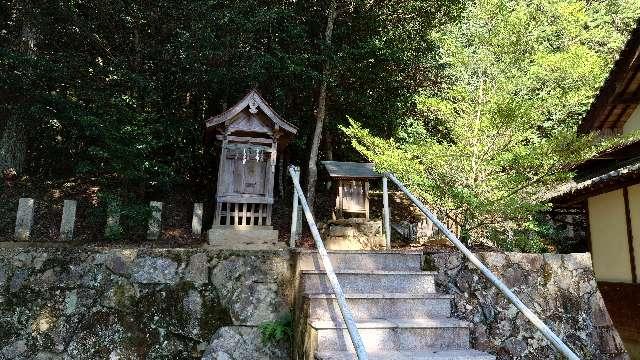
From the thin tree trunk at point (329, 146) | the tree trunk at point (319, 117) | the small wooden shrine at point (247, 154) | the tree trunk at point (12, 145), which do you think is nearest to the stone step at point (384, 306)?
the small wooden shrine at point (247, 154)

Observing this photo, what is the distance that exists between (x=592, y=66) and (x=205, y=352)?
10308 millimetres

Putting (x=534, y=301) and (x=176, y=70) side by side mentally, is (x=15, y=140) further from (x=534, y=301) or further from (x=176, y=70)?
(x=534, y=301)

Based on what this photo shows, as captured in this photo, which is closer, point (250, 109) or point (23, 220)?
point (23, 220)

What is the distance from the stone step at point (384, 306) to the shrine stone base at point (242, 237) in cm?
420

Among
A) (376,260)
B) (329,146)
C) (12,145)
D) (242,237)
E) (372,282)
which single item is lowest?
(372,282)

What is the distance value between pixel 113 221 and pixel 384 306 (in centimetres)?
579

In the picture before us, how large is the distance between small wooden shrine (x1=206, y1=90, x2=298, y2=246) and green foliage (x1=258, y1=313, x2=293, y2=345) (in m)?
3.87

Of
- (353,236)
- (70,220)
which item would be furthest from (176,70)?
(353,236)

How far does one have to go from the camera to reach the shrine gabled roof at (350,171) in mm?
9023

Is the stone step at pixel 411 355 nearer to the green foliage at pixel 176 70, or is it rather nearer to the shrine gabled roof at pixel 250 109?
the shrine gabled roof at pixel 250 109

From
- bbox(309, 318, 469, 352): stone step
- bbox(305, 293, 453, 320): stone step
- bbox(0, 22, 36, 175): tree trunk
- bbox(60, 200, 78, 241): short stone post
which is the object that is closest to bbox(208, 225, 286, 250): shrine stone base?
bbox(60, 200, 78, 241): short stone post

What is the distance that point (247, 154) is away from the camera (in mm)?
8523

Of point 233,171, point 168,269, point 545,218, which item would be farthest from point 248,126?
point 545,218

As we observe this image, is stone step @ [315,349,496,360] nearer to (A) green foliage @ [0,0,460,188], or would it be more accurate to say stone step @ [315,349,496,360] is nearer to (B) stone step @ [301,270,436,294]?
(B) stone step @ [301,270,436,294]
